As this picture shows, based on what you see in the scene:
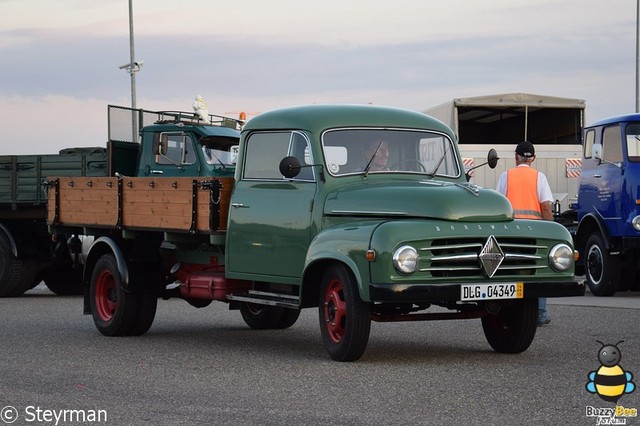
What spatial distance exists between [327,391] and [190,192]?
3737 mm

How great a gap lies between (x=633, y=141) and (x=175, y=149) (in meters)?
6.15

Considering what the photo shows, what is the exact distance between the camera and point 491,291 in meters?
9.79

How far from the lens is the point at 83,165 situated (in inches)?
736

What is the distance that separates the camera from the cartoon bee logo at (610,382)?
27.0 ft

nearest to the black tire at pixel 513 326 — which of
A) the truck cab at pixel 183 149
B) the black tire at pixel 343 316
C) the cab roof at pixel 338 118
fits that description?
the black tire at pixel 343 316

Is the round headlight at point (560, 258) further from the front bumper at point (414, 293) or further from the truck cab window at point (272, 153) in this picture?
the truck cab window at point (272, 153)

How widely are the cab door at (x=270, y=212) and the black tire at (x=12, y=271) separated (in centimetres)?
871

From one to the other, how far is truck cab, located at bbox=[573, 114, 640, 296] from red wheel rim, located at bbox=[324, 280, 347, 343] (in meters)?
8.22

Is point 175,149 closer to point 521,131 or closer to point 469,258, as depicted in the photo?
point 469,258

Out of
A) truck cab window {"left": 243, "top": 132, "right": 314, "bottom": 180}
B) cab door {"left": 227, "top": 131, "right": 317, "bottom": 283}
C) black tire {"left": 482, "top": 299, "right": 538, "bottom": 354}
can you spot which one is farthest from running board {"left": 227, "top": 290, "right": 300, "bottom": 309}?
black tire {"left": 482, "top": 299, "right": 538, "bottom": 354}

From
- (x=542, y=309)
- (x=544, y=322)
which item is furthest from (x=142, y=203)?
(x=544, y=322)

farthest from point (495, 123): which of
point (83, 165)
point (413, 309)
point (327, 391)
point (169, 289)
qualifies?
point (327, 391)

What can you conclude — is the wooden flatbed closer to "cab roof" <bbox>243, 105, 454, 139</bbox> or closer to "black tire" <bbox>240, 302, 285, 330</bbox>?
"cab roof" <bbox>243, 105, 454, 139</bbox>

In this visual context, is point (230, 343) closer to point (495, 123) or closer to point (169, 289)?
point (169, 289)
